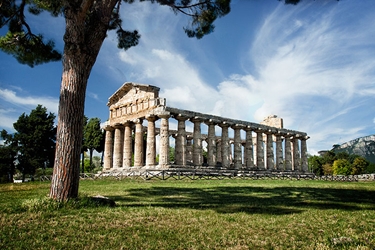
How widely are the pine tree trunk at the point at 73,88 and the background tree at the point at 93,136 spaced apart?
45.7 m

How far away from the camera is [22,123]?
43.7 meters

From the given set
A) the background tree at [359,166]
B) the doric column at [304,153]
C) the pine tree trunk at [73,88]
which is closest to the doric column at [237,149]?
the doric column at [304,153]

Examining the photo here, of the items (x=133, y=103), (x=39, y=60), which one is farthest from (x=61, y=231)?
(x=133, y=103)

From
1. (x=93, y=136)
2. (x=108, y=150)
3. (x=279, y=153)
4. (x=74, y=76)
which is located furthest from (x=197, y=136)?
(x=74, y=76)

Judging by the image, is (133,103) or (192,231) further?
(133,103)

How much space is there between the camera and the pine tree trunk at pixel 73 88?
9.49 m

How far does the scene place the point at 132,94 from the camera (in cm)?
4175

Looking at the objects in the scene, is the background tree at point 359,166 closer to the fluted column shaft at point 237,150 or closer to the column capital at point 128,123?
the fluted column shaft at point 237,150

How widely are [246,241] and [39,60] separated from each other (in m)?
13.8

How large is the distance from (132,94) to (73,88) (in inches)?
1263

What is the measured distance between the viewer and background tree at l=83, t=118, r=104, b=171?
5434 centimetres

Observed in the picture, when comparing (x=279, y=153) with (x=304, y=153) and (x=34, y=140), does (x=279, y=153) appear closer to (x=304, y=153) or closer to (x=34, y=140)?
(x=304, y=153)

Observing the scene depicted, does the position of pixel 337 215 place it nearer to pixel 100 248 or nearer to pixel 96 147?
pixel 100 248

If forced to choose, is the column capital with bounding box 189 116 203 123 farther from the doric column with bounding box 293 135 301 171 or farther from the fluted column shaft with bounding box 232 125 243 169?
the doric column with bounding box 293 135 301 171
